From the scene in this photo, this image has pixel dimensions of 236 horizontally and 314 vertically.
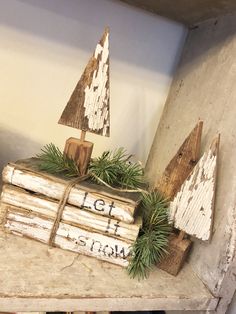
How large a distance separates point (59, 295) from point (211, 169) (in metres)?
0.29

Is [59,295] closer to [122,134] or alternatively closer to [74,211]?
[74,211]

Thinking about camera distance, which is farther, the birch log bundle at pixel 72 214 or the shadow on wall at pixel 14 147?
the shadow on wall at pixel 14 147

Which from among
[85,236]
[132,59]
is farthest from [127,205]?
[132,59]

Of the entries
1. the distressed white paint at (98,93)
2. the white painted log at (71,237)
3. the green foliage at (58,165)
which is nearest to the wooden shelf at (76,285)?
the white painted log at (71,237)

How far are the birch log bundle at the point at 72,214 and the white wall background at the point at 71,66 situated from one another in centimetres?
24

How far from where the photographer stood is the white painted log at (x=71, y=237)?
20.6 inches

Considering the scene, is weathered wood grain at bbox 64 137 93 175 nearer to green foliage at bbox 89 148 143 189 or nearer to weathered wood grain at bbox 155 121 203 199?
green foliage at bbox 89 148 143 189

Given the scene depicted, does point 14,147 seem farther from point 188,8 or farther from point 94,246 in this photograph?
point 188,8

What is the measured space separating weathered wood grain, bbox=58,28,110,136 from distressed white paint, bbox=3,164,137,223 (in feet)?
0.35

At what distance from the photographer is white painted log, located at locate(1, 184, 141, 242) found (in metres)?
0.52

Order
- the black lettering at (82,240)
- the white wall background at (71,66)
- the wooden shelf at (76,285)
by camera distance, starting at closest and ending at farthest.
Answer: the wooden shelf at (76,285) < the black lettering at (82,240) < the white wall background at (71,66)

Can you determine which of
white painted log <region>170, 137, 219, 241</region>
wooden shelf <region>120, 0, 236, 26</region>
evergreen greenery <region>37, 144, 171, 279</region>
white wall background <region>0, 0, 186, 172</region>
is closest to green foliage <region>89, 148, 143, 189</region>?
evergreen greenery <region>37, 144, 171, 279</region>

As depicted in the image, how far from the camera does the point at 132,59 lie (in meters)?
0.77

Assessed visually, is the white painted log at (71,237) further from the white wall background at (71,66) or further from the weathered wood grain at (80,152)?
the white wall background at (71,66)
